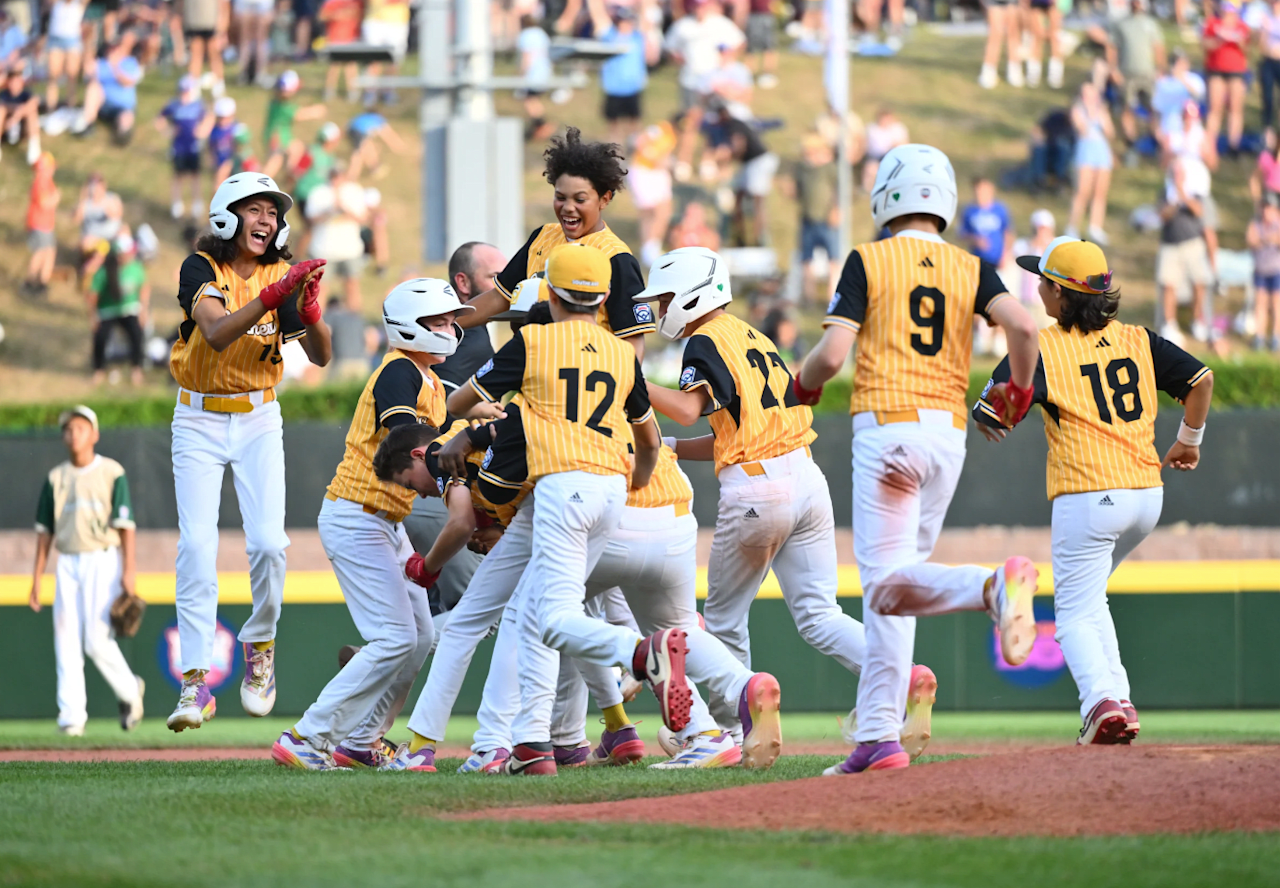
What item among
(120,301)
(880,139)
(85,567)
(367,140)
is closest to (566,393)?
(85,567)

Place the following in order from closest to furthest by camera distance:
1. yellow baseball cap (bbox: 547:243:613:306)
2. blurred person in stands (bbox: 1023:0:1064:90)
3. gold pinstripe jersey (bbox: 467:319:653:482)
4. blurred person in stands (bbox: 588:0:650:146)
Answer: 1. gold pinstripe jersey (bbox: 467:319:653:482)
2. yellow baseball cap (bbox: 547:243:613:306)
3. blurred person in stands (bbox: 588:0:650:146)
4. blurred person in stands (bbox: 1023:0:1064:90)

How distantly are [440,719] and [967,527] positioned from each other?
790 centimetres

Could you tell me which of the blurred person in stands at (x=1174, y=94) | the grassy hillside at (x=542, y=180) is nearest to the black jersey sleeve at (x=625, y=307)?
the grassy hillside at (x=542, y=180)

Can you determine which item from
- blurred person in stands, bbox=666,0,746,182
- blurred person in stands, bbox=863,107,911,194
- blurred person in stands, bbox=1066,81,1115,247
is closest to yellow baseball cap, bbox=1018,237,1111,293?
blurred person in stands, bbox=863,107,911,194

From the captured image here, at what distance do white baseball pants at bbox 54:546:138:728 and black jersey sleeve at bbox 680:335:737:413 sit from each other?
5952mm

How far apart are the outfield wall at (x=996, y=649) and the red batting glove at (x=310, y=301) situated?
4.99 m

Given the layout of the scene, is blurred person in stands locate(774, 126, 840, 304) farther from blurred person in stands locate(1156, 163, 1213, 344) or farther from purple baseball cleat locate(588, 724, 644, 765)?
purple baseball cleat locate(588, 724, 644, 765)

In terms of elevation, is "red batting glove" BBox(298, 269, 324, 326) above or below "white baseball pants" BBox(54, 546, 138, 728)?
above

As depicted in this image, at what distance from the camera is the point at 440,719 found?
293 inches

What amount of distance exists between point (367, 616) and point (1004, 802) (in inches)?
120

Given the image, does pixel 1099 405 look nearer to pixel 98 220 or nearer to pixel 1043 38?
pixel 98 220

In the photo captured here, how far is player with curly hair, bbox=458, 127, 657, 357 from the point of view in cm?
765

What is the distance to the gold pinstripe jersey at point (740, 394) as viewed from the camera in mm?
7297

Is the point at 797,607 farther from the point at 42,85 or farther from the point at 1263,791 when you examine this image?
the point at 42,85
